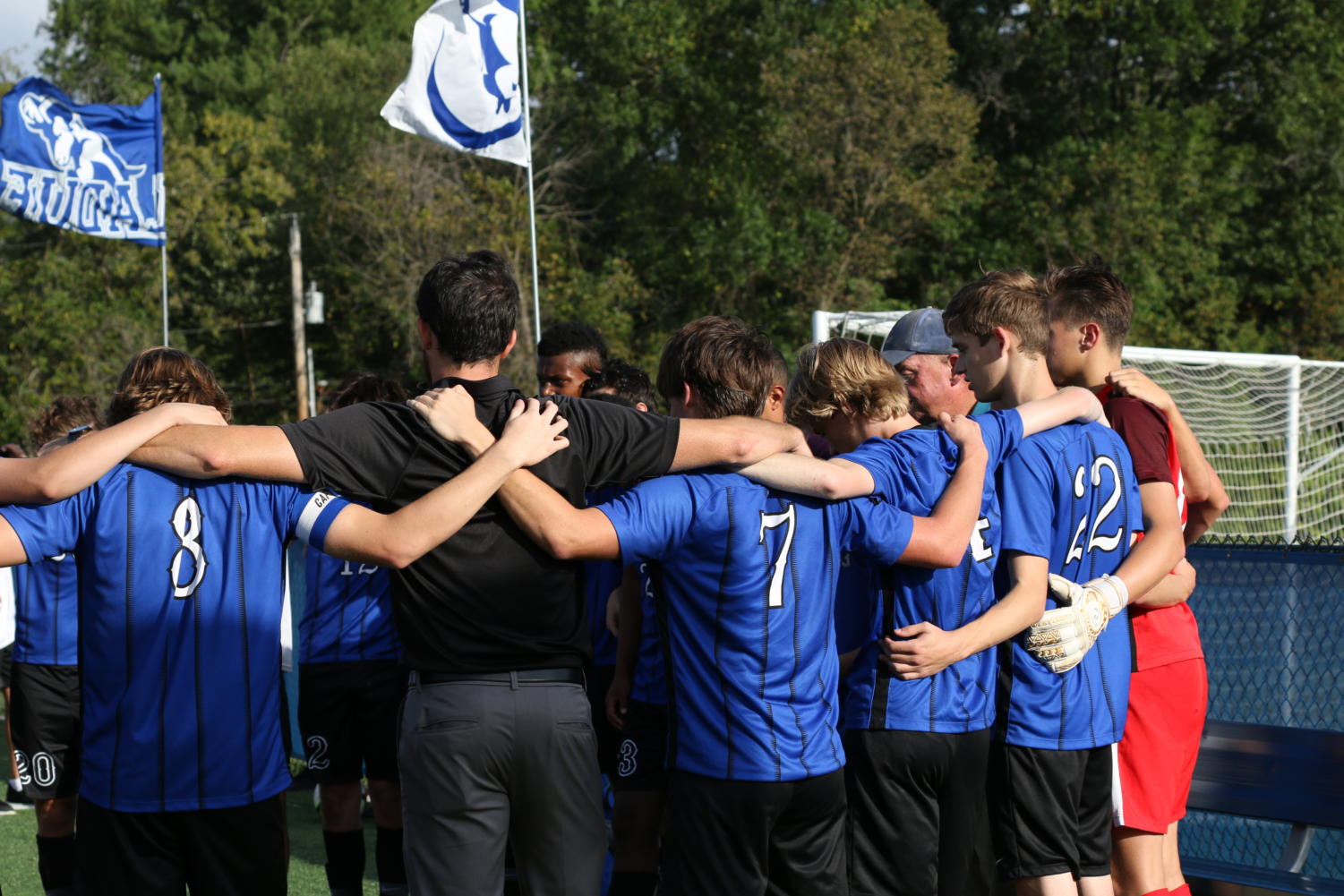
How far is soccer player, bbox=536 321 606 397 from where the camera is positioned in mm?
5148

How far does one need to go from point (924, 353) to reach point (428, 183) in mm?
26187

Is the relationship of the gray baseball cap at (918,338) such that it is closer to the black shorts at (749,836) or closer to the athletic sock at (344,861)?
the black shorts at (749,836)

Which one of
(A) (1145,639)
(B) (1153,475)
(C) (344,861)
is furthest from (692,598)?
(C) (344,861)

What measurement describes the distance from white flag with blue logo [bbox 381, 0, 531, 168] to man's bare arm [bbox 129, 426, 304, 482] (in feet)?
23.2

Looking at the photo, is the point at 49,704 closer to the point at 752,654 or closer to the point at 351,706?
the point at 351,706

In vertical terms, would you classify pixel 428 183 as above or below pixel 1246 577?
above

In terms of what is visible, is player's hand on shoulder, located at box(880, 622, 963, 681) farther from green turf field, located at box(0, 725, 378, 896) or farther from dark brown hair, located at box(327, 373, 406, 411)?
green turf field, located at box(0, 725, 378, 896)

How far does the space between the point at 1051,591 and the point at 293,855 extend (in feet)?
13.4

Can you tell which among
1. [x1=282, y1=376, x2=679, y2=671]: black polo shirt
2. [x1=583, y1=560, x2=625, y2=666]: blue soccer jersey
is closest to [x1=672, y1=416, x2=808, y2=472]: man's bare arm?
[x1=282, y1=376, x2=679, y2=671]: black polo shirt

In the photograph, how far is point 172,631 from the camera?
305 cm

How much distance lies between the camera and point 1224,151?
28.8 metres

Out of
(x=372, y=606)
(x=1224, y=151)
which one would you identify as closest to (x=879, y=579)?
(x=372, y=606)

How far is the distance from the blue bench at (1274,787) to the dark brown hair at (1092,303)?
180 centimetres

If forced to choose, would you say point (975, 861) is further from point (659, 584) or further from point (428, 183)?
point (428, 183)
